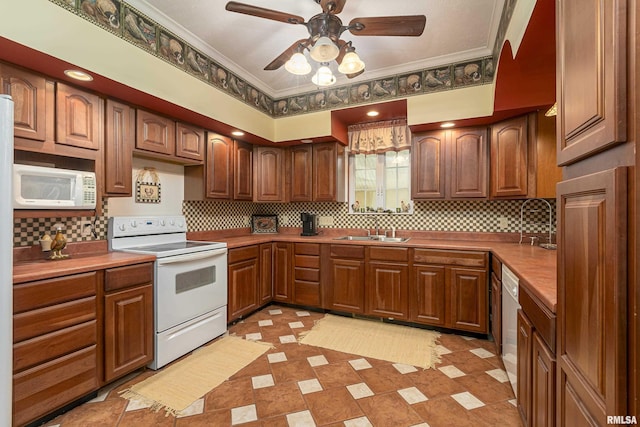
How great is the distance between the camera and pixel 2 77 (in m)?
1.61

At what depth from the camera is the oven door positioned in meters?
2.16

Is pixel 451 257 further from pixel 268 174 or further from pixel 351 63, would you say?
pixel 268 174

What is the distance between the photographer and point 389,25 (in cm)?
183

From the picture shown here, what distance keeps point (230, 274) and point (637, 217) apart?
288 cm

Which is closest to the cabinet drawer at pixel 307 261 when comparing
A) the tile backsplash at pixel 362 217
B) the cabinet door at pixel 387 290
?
the cabinet door at pixel 387 290

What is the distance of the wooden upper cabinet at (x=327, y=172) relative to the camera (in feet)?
11.9

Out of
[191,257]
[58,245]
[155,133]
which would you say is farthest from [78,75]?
[191,257]

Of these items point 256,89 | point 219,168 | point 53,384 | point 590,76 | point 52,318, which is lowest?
point 53,384

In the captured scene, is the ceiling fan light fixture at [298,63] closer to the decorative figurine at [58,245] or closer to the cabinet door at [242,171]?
the cabinet door at [242,171]

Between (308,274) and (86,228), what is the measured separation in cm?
214

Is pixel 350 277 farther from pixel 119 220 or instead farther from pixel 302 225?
pixel 119 220

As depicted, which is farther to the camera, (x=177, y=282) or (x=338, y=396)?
(x=177, y=282)

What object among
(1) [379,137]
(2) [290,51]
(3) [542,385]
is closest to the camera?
(3) [542,385]

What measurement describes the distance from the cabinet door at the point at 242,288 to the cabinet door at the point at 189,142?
47.3 inches
